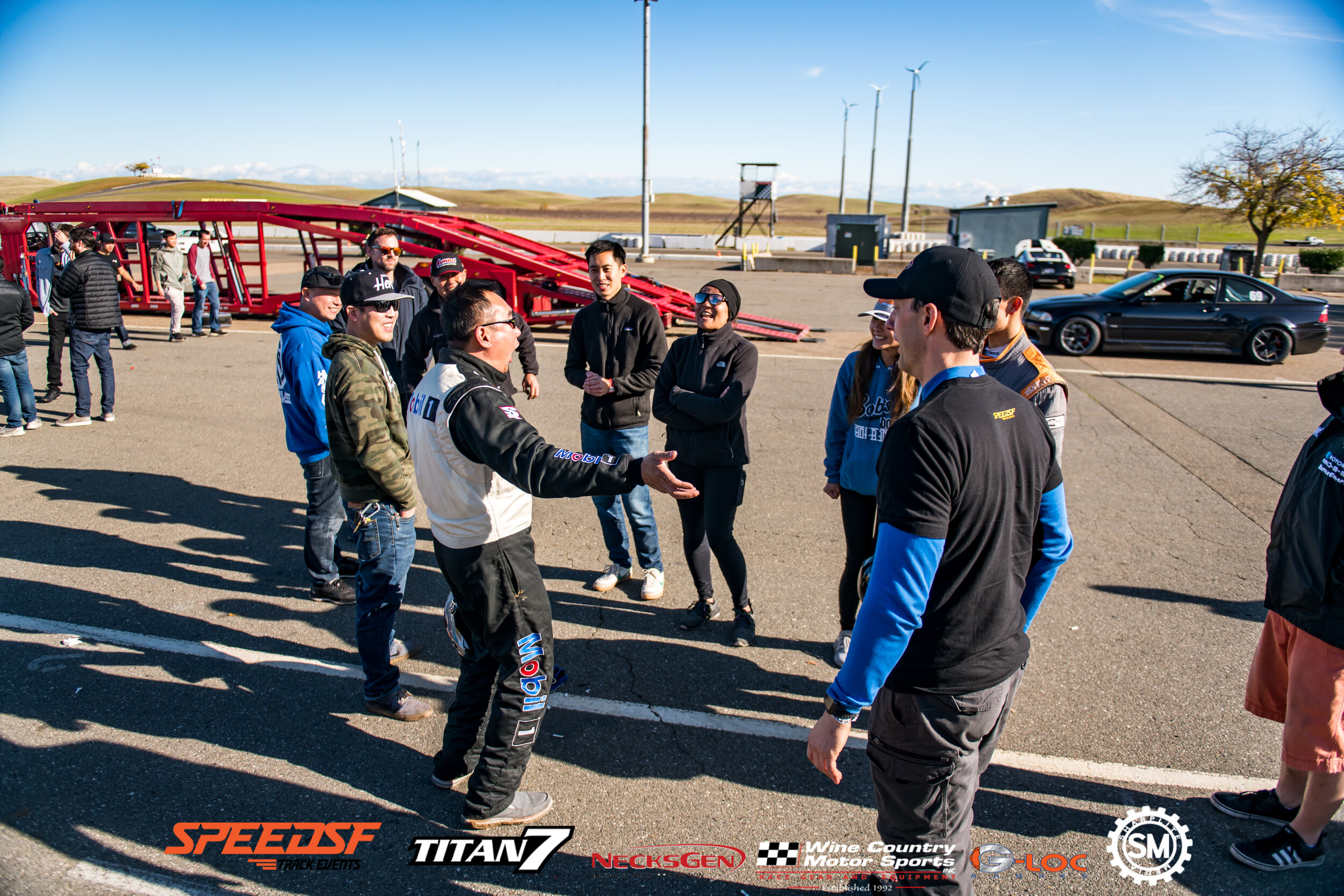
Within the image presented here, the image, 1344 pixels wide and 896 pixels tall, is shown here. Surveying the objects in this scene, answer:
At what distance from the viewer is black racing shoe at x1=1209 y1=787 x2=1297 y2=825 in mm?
2973

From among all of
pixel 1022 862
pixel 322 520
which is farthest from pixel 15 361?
pixel 1022 862

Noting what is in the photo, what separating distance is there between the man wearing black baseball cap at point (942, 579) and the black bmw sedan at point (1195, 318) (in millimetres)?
12741

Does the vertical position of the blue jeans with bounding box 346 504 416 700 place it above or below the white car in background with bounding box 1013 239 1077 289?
below

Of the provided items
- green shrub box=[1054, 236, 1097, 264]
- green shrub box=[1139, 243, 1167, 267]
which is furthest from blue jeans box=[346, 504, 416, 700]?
green shrub box=[1054, 236, 1097, 264]

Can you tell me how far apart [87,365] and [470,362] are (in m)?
7.89

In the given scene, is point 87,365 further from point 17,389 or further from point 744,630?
point 744,630

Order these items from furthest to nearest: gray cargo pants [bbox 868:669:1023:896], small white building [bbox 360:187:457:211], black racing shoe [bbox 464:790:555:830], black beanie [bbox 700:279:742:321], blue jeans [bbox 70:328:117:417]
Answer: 1. small white building [bbox 360:187:457:211]
2. blue jeans [bbox 70:328:117:417]
3. black beanie [bbox 700:279:742:321]
4. black racing shoe [bbox 464:790:555:830]
5. gray cargo pants [bbox 868:669:1023:896]

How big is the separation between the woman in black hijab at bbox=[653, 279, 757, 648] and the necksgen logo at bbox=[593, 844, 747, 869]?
1509 millimetres

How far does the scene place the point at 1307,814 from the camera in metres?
2.74

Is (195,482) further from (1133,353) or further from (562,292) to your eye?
(1133,353)

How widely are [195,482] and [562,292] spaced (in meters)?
7.91

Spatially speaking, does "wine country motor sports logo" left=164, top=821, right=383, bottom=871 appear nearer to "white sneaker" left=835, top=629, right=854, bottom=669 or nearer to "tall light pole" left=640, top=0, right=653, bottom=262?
"white sneaker" left=835, top=629, right=854, bottom=669

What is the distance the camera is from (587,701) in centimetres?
379

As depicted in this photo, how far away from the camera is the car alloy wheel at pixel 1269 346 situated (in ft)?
40.4
